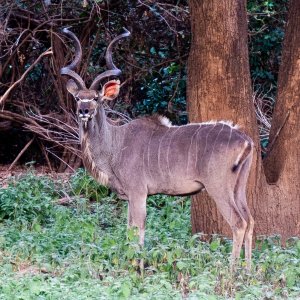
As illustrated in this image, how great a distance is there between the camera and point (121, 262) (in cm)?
558

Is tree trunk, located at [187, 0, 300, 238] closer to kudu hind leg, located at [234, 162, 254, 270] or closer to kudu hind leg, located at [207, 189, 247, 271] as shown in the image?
kudu hind leg, located at [234, 162, 254, 270]

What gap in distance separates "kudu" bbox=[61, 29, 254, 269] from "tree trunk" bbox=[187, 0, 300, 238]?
9.3 inches

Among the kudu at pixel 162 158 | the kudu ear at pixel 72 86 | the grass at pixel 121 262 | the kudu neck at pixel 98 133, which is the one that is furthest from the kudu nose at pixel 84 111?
the grass at pixel 121 262

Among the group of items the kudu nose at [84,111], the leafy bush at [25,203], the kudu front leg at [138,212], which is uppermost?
the kudu nose at [84,111]

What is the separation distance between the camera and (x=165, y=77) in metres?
10.1

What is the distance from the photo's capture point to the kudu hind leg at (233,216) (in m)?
5.84

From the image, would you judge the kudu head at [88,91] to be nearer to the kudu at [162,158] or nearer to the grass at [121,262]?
the kudu at [162,158]

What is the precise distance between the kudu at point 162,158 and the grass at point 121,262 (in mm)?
254

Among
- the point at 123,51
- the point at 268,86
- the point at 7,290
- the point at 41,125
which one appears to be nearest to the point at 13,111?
the point at 41,125

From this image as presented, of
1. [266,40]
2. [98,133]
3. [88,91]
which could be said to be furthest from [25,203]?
[266,40]

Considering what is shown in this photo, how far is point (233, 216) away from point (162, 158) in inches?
28.9

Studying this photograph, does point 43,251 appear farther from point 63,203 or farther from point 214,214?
point 63,203

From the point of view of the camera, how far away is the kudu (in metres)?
5.90

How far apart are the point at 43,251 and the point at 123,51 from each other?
13.8 feet
